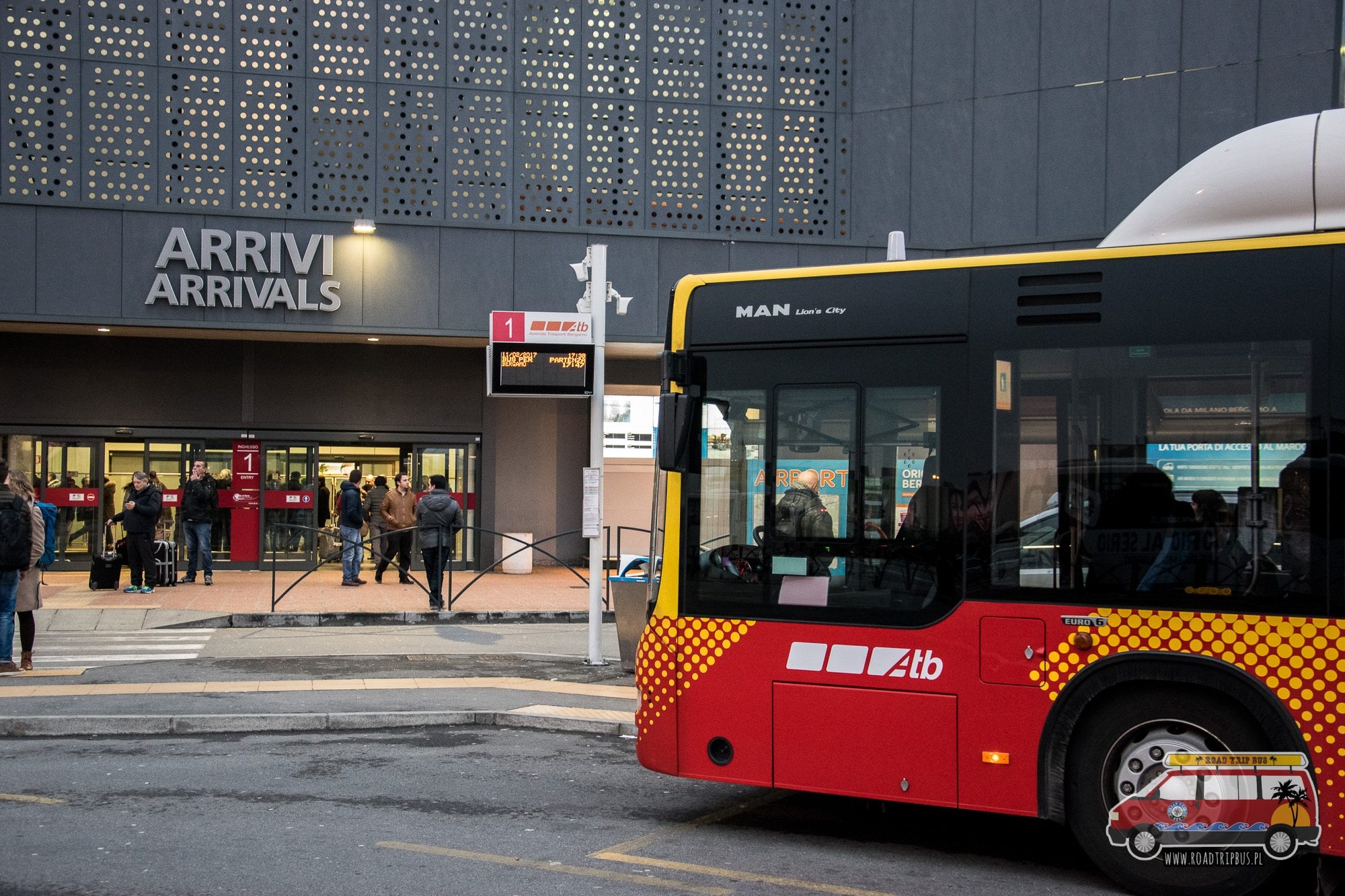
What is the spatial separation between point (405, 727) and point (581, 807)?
3.09 meters

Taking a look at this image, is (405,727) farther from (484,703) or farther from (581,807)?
(581,807)

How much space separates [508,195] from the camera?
2264cm

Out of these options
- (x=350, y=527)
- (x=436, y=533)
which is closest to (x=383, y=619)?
(x=436, y=533)

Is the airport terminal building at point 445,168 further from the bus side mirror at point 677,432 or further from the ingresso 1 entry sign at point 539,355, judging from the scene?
the bus side mirror at point 677,432

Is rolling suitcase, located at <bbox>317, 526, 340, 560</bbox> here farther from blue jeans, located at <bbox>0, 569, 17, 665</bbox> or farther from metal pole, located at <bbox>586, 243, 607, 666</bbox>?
metal pole, located at <bbox>586, 243, 607, 666</bbox>

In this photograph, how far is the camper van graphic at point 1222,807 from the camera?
5.50 metres

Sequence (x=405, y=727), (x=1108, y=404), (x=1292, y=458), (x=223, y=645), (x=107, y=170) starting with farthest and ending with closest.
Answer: (x=107, y=170) → (x=223, y=645) → (x=405, y=727) → (x=1108, y=404) → (x=1292, y=458)

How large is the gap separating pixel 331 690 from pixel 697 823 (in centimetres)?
534

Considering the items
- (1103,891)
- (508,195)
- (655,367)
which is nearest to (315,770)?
(1103,891)

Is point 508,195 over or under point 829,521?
over

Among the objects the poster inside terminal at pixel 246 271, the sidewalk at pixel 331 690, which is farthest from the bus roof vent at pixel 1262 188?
the poster inside terminal at pixel 246 271

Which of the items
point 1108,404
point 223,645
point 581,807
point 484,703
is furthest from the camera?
point 223,645

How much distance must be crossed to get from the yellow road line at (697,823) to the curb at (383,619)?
28.5 feet

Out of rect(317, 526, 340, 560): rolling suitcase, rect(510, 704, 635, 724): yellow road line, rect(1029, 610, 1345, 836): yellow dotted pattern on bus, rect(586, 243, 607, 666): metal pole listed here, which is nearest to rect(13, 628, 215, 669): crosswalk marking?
rect(586, 243, 607, 666): metal pole
